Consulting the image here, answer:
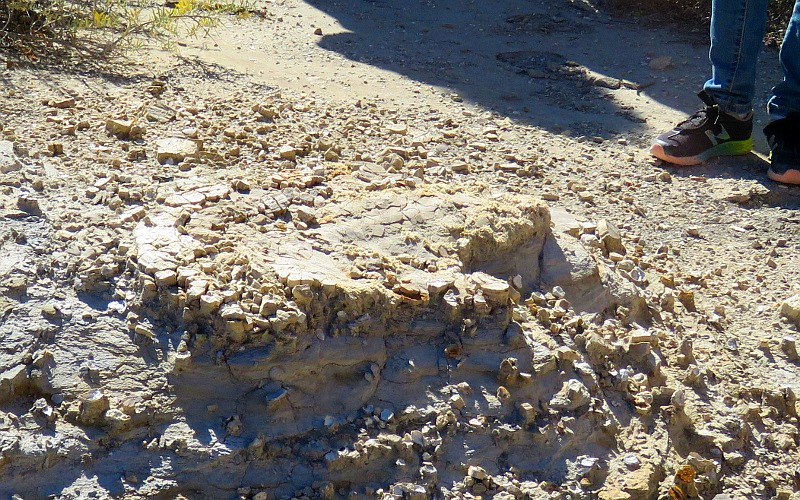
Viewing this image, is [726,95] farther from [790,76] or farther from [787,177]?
[787,177]

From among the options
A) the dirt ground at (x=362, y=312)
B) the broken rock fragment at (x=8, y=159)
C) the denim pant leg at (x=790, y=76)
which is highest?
the denim pant leg at (x=790, y=76)

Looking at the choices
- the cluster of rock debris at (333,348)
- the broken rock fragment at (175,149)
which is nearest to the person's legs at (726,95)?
the cluster of rock debris at (333,348)

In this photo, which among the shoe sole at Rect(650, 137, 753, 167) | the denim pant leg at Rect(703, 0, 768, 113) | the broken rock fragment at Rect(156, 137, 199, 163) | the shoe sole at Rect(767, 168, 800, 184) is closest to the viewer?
the broken rock fragment at Rect(156, 137, 199, 163)

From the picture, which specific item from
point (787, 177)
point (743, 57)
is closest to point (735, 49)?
point (743, 57)

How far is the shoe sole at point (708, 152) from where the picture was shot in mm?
3258

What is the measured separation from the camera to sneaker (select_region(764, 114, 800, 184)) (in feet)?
10.0

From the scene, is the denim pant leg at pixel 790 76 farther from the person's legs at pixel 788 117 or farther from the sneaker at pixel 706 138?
the sneaker at pixel 706 138

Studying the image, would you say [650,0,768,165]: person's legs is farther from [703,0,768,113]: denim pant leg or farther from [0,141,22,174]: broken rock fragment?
[0,141,22,174]: broken rock fragment

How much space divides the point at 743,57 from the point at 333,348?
2190 millimetres

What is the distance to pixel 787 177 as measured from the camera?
3.07 metres

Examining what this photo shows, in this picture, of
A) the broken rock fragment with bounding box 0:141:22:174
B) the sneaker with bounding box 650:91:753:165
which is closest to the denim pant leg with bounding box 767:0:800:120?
the sneaker with bounding box 650:91:753:165

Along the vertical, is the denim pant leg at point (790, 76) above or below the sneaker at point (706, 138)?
above

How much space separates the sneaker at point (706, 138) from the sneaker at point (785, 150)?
15cm

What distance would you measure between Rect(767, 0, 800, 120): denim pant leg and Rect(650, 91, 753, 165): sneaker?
14cm
